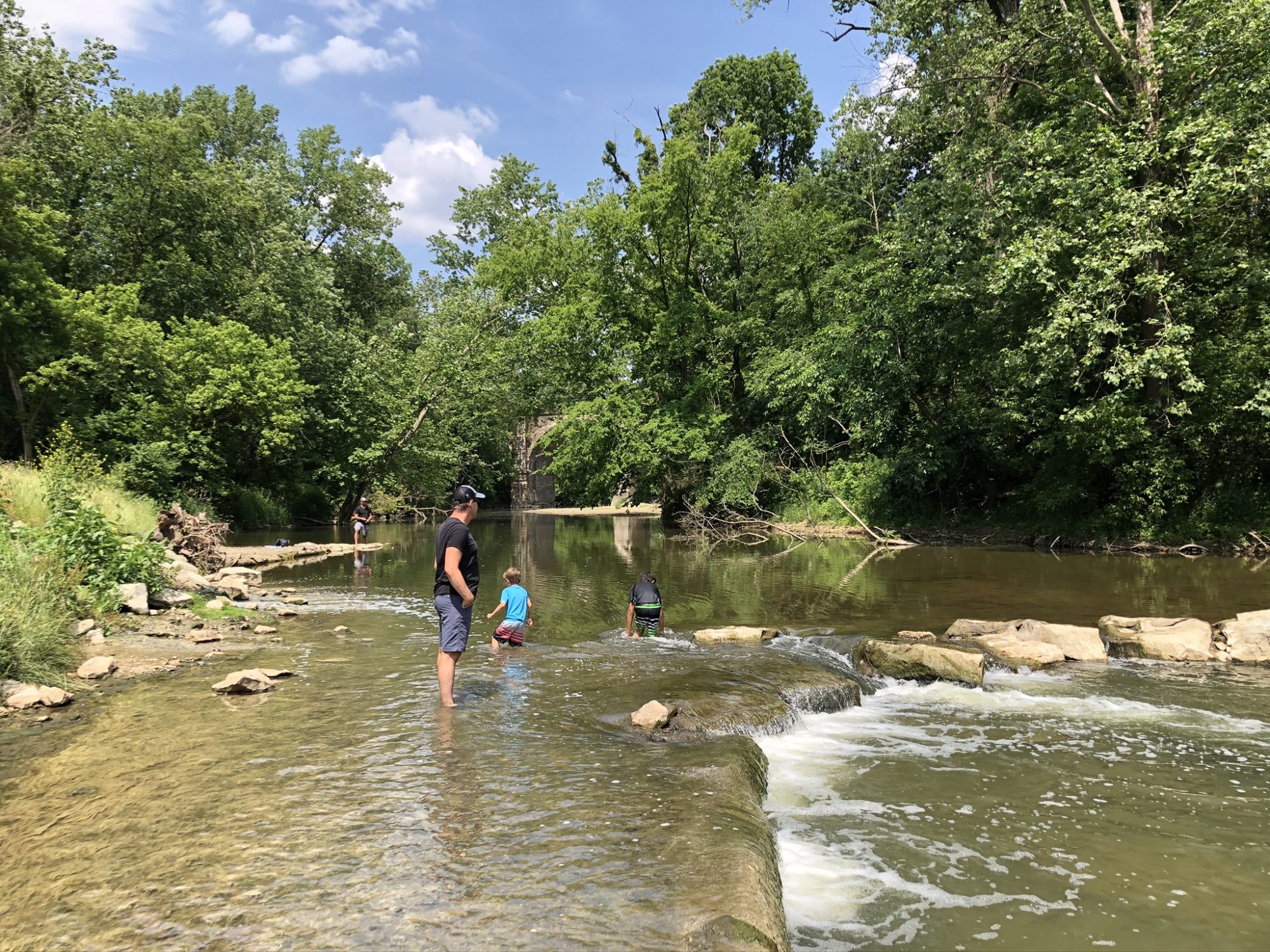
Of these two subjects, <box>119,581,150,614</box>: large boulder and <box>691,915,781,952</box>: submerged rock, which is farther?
<box>119,581,150,614</box>: large boulder

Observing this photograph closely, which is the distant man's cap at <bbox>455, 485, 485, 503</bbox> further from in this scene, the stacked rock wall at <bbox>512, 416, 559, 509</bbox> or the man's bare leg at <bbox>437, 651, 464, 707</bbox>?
the stacked rock wall at <bbox>512, 416, 559, 509</bbox>

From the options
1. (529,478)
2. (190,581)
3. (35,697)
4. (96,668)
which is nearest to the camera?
(35,697)

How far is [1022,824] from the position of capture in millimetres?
5156

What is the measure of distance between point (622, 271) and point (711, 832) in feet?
101

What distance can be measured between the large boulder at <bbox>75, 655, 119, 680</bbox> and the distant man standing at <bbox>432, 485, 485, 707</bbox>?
12.6 feet

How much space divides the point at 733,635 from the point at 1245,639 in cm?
714

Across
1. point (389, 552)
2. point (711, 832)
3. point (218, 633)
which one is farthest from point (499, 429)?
point (711, 832)

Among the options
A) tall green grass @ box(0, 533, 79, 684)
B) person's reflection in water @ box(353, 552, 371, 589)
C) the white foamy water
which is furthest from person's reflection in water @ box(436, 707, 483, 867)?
person's reflection in water @ box(353, 552, 371, 589)

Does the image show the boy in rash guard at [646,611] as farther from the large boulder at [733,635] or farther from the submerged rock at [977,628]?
the submerged rock at [977,628]

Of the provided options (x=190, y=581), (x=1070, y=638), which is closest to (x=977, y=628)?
(x=1070, y=638)

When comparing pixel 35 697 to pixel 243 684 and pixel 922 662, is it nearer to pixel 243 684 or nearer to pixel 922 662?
pixel 243 684

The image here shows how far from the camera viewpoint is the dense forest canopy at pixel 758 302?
17984 millimetres

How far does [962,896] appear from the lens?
426 cm

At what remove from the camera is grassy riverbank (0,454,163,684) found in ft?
23.8
